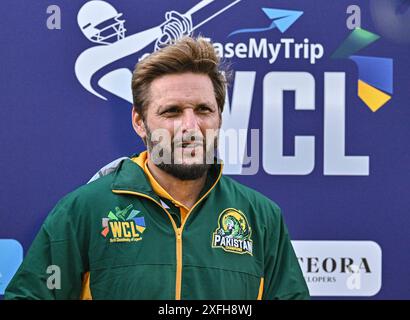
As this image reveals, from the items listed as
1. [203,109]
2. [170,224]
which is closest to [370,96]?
[203,109]

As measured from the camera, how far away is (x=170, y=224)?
70.4 inches

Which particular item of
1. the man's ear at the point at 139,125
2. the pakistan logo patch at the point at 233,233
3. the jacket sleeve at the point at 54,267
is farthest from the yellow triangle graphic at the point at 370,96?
the jacket sleeve at the point at 54,267

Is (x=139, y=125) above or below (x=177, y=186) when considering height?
above

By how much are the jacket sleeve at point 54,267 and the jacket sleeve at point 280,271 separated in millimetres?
565

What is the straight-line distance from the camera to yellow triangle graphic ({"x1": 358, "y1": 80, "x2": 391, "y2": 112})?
6.72 ft

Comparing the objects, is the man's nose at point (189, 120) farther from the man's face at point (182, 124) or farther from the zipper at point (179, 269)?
the zipper at point (179, 269)

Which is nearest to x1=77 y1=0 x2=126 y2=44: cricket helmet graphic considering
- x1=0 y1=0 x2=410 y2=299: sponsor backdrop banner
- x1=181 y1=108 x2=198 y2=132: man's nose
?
x1=0 y1=0 x2=410 y2=299: sponsor backdrop banner

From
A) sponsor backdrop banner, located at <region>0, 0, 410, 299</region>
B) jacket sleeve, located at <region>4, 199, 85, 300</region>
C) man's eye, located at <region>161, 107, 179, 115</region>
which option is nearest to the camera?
jacket sleeve, located at <region>4, 199, 85, 300</region>

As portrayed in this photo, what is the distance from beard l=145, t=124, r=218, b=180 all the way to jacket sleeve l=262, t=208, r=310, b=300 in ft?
1.01

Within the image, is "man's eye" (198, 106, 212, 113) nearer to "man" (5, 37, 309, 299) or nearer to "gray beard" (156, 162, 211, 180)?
"man" (5, 37, 309, 299)

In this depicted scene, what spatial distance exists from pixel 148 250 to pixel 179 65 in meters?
0.57

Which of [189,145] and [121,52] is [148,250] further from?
[121,52]
